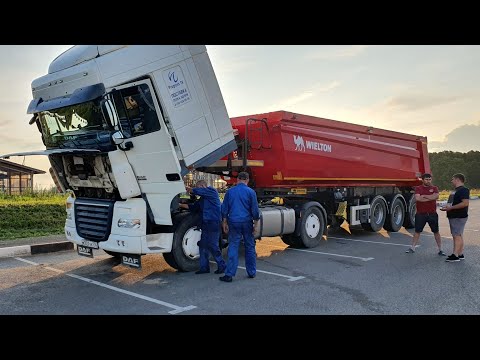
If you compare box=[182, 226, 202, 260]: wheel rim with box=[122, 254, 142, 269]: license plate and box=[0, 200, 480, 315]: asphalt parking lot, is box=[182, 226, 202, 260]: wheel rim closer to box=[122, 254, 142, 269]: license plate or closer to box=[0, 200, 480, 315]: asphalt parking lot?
box=[0, 200, 480, 315]: asphalt parking lot

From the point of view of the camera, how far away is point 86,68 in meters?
6.17

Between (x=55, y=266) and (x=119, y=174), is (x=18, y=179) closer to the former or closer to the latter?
(x=55, y=266)

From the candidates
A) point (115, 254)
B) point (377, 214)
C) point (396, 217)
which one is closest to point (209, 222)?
point (115, 254)

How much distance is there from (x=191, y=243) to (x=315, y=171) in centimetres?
392

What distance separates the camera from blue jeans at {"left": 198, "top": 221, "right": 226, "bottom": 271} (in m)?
6.94

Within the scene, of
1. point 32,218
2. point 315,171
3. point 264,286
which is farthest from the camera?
point 32,218

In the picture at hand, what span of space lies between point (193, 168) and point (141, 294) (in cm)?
205

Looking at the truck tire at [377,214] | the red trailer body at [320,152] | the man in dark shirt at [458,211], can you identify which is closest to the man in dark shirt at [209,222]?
the red trailer body at [320,152]

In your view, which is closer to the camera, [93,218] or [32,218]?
[93,218]

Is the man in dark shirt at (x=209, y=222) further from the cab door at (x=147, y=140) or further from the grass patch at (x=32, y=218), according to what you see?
the grass patch at (x=32, y=218)

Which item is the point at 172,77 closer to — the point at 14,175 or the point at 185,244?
the point at 185,244

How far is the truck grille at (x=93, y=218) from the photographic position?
22.3 feet

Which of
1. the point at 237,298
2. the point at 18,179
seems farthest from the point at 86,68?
the point at 18,179

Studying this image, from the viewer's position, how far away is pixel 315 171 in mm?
9906
